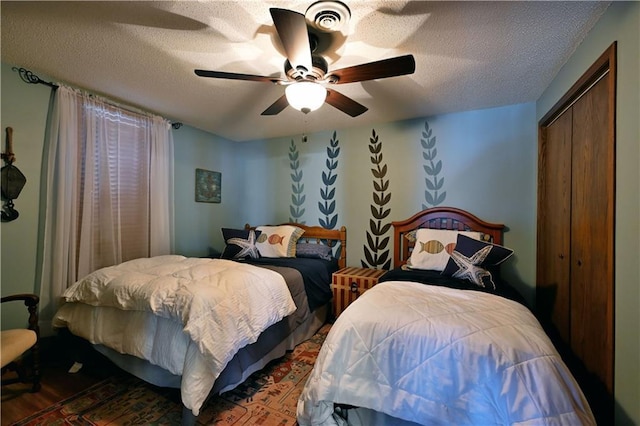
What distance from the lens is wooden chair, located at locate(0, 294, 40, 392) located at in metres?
1.60

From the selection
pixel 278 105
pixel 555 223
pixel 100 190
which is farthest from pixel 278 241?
pixel 555 223

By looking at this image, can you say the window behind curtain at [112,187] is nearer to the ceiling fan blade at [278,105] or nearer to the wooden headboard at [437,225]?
the ceiling fan blade at [278,105]

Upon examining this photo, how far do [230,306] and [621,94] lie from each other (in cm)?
234

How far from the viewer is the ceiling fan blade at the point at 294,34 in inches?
46.1

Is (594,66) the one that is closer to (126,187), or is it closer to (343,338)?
(343,338)

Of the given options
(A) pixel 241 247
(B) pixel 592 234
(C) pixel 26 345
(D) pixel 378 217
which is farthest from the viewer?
(D) pixel 378 217

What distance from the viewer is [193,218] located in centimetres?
352

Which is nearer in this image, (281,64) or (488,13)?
(488,13)

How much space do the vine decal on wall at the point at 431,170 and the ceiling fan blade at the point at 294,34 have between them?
1.98 meters

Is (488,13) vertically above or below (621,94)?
above

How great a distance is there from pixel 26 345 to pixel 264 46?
241 centimetres

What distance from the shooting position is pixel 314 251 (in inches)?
129

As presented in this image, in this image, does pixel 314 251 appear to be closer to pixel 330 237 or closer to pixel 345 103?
pixel 330 237

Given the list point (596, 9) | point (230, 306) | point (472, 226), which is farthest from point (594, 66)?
point (230, 306)
